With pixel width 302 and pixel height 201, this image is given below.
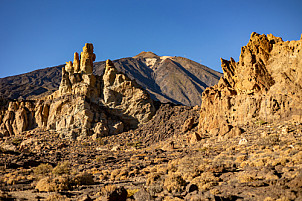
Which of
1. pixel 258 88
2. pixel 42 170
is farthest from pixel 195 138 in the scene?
pixel 42 170

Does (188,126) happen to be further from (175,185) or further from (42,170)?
(175,185)

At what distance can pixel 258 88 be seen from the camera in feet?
130

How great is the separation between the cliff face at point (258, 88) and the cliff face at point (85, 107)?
2038 centimetres

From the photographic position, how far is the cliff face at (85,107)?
5825 cm

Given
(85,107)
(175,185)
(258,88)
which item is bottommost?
(175,185)

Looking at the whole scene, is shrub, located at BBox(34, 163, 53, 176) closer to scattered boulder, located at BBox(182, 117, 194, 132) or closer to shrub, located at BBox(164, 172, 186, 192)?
shrub, located at BBox(164, 172, 186, 192)

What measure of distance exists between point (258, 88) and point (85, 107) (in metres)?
36.0

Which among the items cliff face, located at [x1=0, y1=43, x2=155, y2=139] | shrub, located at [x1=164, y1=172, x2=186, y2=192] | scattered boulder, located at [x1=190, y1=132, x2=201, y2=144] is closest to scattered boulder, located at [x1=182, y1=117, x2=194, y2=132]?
scattered boulder, located at [x1=190, y1=132, x2=201, y2=144]

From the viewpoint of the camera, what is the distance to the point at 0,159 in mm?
30922

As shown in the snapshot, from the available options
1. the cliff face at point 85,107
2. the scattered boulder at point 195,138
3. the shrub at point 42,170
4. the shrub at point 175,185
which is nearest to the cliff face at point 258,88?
the scattered boulder at point 195,138

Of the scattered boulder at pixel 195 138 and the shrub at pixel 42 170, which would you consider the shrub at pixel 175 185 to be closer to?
the shrub at pixel 42 170

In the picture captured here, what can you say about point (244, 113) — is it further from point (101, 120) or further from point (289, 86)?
point (101, 120)

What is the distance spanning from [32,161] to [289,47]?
37.8 m

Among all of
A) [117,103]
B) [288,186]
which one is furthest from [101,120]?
[288,186]
